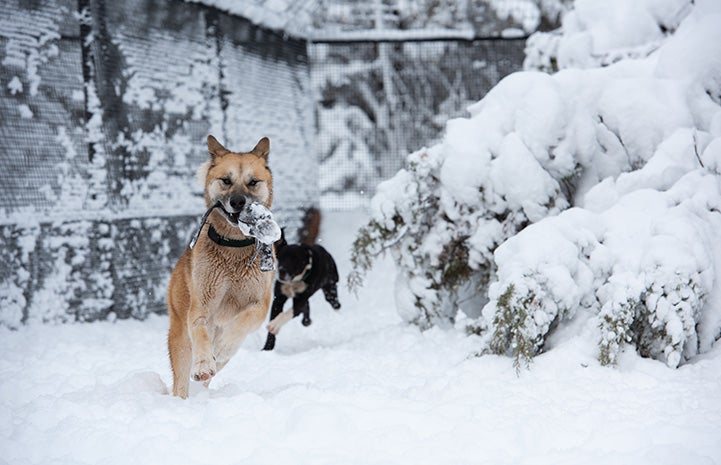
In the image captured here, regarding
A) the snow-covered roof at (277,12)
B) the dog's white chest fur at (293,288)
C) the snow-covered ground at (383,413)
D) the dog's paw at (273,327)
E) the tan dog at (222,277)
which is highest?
the snow-covered roof at (277,12)

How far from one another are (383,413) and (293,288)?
12.7 feet

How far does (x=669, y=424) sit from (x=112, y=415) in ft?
9.21

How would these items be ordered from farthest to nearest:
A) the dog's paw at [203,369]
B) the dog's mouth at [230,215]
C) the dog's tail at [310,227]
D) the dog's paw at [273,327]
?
the dog's tail at [310,227] < the dog's paw at [273,327] < the dog's mouth at [230,215] < the dog's paw at [203,369]

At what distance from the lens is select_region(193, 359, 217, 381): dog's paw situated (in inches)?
167

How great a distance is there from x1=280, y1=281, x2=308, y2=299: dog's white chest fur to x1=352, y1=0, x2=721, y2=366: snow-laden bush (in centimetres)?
79

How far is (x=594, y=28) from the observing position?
26.4ft

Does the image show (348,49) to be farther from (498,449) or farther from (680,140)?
(498,449)

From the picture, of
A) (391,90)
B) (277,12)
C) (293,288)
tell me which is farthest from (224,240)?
(391,90)

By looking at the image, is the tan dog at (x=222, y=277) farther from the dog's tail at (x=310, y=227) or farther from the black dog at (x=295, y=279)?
the dog's tail at (x=310, y=227)

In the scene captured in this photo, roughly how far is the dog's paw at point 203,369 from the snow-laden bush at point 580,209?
1.95 metres

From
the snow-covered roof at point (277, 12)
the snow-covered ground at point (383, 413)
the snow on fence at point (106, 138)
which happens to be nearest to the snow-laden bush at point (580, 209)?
the snow-covered ground at point (383, 413)

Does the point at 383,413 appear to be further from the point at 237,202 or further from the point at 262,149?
the point at 262,149

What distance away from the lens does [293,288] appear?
7.59 m

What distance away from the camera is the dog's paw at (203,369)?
425cm
